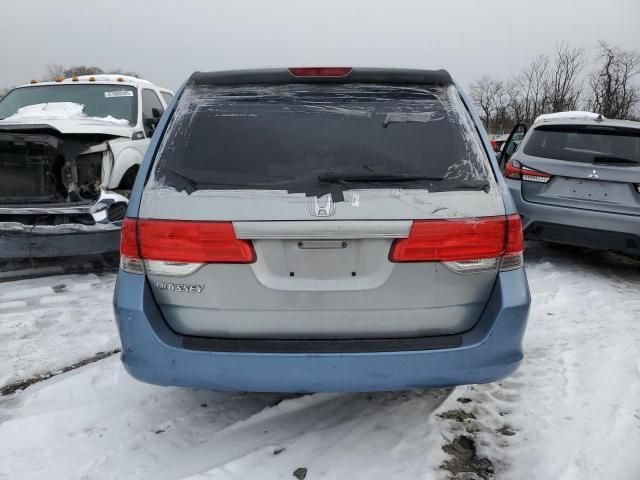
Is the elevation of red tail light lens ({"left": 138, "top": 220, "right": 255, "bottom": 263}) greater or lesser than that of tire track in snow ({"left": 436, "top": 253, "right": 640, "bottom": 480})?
greater

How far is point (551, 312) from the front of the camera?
4.23 metres

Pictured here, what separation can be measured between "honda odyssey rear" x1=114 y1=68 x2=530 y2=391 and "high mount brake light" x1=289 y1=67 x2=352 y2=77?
44cm

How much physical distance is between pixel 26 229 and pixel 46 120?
1401 millimetres

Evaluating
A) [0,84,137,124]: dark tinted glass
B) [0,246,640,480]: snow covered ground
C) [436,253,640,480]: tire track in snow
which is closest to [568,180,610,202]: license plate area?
[436,253,640,480]: tire track in snow

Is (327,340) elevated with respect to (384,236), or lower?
lower

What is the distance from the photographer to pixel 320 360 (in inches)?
79.1

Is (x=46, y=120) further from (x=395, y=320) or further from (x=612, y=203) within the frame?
(x=612, y=203)

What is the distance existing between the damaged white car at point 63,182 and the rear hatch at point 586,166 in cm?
446

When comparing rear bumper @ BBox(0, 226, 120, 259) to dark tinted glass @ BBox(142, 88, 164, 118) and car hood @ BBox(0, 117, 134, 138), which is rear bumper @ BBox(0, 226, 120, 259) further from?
dark tinted glass @ BBox(142, 88, 164, 118)

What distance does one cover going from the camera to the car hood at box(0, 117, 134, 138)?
483 centimetres

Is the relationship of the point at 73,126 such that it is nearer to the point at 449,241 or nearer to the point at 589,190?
the point at 449,241

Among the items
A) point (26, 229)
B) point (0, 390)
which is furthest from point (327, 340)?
point (26, 229)

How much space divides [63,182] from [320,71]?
3.74m

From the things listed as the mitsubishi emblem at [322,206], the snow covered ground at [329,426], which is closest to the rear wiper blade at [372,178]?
the mitsubishi emblem at [322,206]
